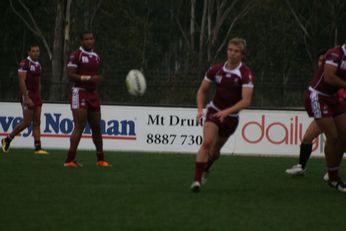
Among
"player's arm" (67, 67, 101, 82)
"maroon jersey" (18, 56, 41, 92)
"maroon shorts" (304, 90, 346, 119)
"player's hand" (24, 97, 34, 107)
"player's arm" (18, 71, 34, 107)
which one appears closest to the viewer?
"maroon shorts" (304, 90, 346, 119)

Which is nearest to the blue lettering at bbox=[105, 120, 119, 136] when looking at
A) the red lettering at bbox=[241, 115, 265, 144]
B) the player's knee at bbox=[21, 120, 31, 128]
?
the red lettering at bbox=[241, 115, 265, 144]

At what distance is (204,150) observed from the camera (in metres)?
11.5

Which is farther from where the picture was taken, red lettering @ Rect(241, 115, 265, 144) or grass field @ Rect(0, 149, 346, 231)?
red lettering @ Rect(241, 115, 265, 144)

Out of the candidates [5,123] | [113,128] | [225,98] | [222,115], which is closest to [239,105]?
[222,115]

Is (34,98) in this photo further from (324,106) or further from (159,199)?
(159,199)

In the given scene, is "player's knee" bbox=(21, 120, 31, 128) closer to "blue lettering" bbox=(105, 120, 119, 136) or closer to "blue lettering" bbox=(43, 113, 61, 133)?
"blue lettering" bbox=(43, 113, 61, 133)

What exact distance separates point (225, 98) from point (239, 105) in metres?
0.38

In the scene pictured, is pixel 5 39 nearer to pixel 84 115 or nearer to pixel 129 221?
pixel 84 115

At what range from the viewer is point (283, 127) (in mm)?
→ 20672

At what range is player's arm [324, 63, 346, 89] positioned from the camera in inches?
453

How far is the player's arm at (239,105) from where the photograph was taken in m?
11.2

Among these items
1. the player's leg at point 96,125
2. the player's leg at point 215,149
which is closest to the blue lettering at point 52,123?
the player's leg at point 96,125

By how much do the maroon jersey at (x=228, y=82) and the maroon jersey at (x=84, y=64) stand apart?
12.3 ft

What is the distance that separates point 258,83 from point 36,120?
7.18 metres
